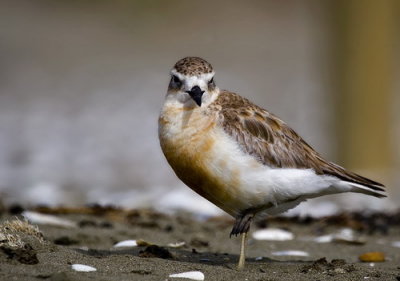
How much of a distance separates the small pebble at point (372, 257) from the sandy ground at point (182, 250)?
0.07 metres

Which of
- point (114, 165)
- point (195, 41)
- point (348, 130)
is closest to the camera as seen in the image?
point (348, 130)

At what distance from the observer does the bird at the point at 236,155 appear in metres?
6.57

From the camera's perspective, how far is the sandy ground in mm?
5848

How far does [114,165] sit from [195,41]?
55.3ft

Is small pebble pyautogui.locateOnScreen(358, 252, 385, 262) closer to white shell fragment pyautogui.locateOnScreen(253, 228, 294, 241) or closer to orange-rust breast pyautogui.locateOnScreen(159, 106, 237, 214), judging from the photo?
white shell fragment pyautogui.locateOnScreen(253, 228, 294, 241)

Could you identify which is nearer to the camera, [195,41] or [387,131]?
[387,131]

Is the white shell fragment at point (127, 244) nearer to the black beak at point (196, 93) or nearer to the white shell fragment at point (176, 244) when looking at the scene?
the white shell fragment at point (176, 244)

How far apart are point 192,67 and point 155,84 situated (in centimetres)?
1540

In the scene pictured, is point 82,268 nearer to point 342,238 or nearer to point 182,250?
point 182,250

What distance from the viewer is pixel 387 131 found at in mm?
12016

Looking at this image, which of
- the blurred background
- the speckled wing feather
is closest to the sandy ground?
the speckled wing feather

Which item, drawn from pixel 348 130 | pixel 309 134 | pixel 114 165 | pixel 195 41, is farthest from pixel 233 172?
pixel 195 41

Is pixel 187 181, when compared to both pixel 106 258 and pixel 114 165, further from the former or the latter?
pixel 114 165

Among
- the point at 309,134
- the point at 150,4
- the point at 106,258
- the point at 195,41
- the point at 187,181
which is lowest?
the point at 106,258
